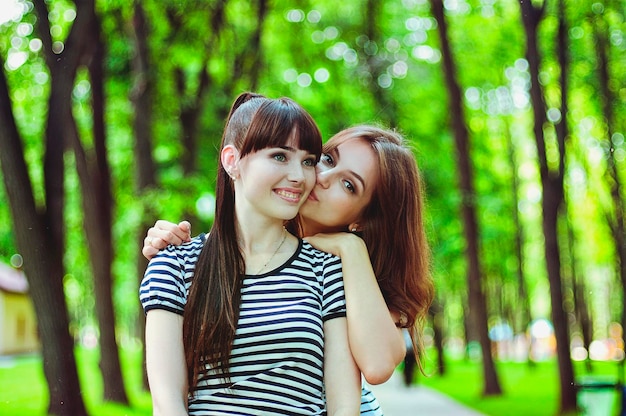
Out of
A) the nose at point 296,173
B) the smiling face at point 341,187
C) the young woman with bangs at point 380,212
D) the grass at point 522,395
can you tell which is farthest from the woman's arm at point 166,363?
the grass at point 522,395

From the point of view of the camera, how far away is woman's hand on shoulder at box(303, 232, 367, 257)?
320 centimetres

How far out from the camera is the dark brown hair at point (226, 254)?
2.81m

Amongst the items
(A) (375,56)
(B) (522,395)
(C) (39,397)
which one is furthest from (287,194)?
(A) (375,56)

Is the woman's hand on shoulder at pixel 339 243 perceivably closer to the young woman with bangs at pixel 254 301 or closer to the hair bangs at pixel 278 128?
the young woman with bangs at pixel 254 301

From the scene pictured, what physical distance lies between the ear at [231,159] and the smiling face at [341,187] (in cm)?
48

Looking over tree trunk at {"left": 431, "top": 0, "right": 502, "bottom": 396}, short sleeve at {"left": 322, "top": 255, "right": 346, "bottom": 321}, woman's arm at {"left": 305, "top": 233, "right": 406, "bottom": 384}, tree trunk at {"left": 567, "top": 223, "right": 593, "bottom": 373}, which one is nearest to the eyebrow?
woman's arm at {"left": 305, "top": 233, "right": 406, "bottom": 384}

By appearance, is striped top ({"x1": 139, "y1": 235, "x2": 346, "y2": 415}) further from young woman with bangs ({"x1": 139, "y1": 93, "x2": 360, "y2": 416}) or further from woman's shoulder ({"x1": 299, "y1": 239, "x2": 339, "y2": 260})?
woman's shoulder ({"x1": 299, "y1": 239, "x2": 339, "y2": 260})

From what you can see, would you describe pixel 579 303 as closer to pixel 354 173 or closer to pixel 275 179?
pixel 354 173

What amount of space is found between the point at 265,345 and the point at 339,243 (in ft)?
1.78

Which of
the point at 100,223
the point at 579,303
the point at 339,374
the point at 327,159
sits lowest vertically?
the point at 579,303

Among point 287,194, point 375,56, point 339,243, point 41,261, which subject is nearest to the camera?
point 287,194

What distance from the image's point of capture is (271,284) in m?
2.94

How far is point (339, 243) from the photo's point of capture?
3.22 meters

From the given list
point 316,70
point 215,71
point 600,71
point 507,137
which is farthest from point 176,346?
point 507,137
